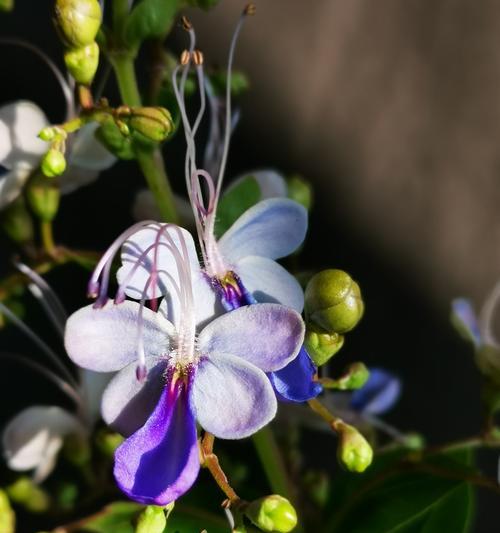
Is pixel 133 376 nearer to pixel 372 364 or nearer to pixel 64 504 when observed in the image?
pixel 64 504

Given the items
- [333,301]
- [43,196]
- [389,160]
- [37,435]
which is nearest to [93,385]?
[37,435]

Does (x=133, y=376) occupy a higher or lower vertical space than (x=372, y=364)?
higher

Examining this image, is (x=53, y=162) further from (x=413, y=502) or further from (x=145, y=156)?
(x=413, y=502)

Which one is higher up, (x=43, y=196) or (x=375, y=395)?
(x=43, y=196)

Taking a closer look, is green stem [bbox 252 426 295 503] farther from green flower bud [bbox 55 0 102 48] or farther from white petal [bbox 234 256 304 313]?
green flower bud [bbox 55 0 102 48]

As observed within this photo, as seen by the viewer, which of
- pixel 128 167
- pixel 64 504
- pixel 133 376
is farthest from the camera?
pixel 128 167

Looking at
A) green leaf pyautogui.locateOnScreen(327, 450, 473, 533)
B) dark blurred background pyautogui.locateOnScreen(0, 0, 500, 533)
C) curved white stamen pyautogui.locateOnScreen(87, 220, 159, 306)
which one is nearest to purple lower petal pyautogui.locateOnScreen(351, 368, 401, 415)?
green leaf pyautogui.locateOnScreen(327, 450, 473, 533)

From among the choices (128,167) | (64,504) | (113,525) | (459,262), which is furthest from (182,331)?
(459,262)
